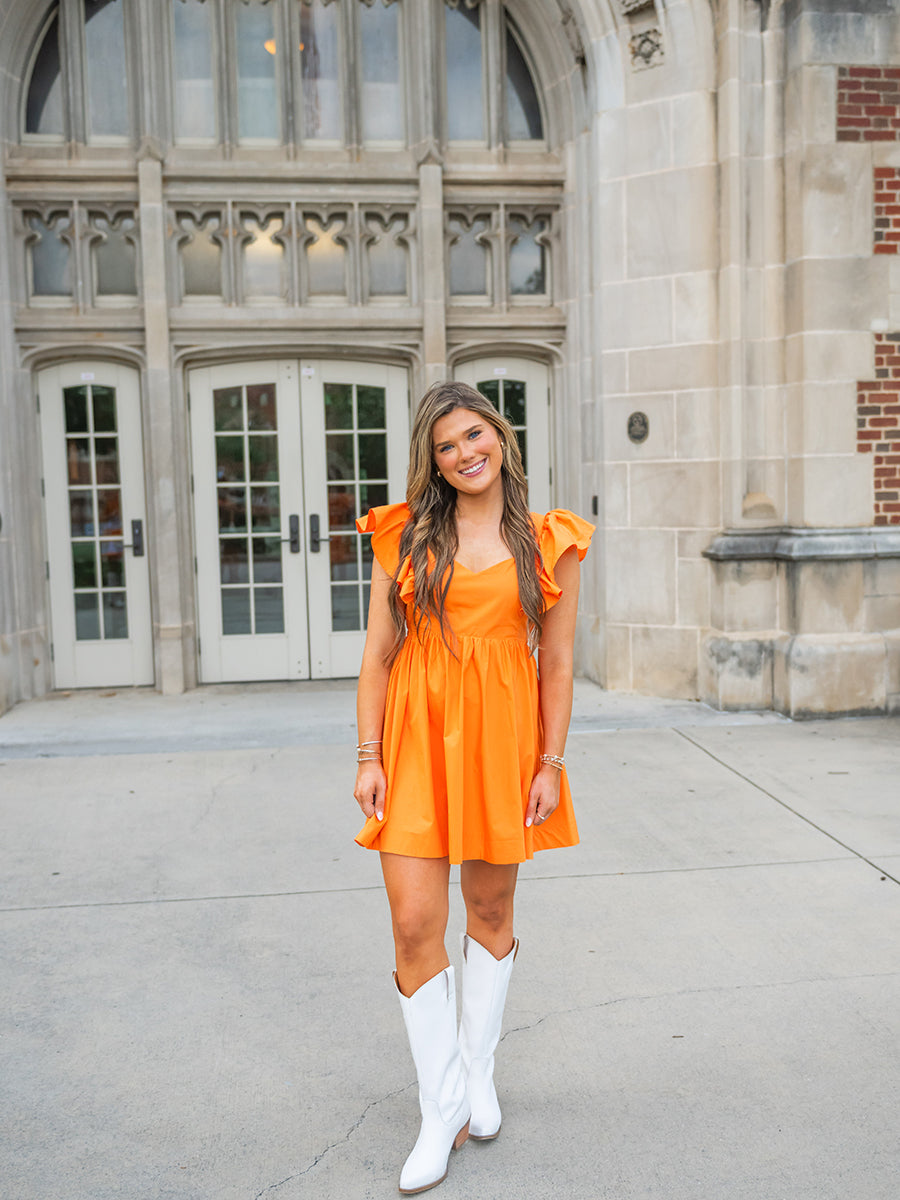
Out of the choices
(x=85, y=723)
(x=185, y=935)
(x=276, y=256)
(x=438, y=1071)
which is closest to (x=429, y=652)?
(x=438, y=1071)

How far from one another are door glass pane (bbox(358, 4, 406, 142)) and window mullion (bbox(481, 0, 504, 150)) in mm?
656

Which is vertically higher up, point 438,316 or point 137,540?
point 438,316

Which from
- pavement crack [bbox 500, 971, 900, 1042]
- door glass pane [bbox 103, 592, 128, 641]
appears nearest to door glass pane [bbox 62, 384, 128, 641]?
door glass pane [bbox 103, 592, 128, 641]

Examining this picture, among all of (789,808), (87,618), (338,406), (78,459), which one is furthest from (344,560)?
(789,808)

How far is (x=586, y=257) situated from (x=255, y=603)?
3.60 meters

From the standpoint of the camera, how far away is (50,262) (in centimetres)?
862

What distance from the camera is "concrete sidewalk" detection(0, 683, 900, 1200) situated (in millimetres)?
2748

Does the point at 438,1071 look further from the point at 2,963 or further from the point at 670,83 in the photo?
the point at 670,83

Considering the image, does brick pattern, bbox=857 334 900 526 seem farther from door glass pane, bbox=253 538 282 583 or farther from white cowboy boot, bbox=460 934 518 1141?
white cowboy boot, bbox=460 934 518 1141

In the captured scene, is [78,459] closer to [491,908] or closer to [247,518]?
[247,518]

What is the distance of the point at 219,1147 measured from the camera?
111 inches

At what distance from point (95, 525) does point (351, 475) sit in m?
1.97

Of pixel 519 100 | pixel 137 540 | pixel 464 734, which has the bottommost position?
pixel 464 734

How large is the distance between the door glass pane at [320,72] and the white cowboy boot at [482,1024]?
738 cm
